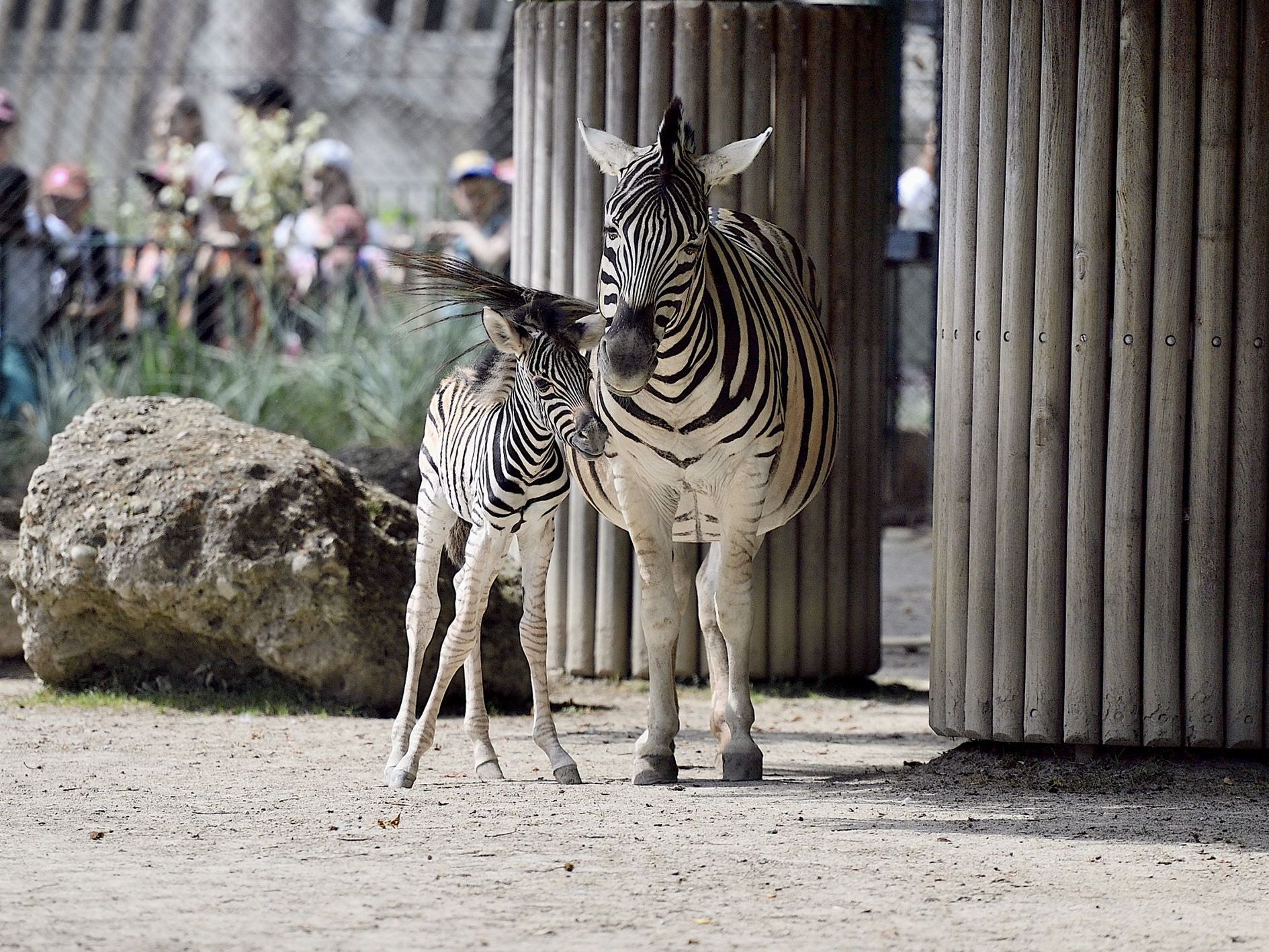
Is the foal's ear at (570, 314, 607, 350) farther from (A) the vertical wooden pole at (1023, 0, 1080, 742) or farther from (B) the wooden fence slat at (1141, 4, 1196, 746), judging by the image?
(B) the wooden fence slat at (1141, 4, 1196, 746)

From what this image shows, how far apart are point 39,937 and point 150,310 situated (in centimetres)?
772

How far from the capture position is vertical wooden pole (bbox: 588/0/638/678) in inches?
321

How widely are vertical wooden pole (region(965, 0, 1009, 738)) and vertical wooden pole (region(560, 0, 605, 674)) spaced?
8.39 feet

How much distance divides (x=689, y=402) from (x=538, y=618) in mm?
899

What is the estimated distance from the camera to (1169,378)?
19.1ft

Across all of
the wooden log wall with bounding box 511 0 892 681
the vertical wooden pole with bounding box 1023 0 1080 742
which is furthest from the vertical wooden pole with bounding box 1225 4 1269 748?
the wooden log wall with bounding box 511 0 892 681

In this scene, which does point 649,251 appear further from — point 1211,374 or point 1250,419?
point 1250,419

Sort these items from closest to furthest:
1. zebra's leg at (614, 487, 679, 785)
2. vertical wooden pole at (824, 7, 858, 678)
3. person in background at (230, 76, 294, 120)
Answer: zebra's leg at (614, 487, 679, 785) < vertical wooden pole at (824, 7, 858, 678) < person in background at (230, 76, 294, 120)

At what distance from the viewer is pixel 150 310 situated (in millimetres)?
11305

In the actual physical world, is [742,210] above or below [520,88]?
below

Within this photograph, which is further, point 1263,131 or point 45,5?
point 45,5

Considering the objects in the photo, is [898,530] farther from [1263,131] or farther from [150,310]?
[1263,131]

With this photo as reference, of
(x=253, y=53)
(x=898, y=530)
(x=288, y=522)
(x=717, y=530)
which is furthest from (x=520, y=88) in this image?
(x=253, y=53)

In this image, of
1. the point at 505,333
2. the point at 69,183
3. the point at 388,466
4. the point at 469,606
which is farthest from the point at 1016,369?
the point at 69,183
